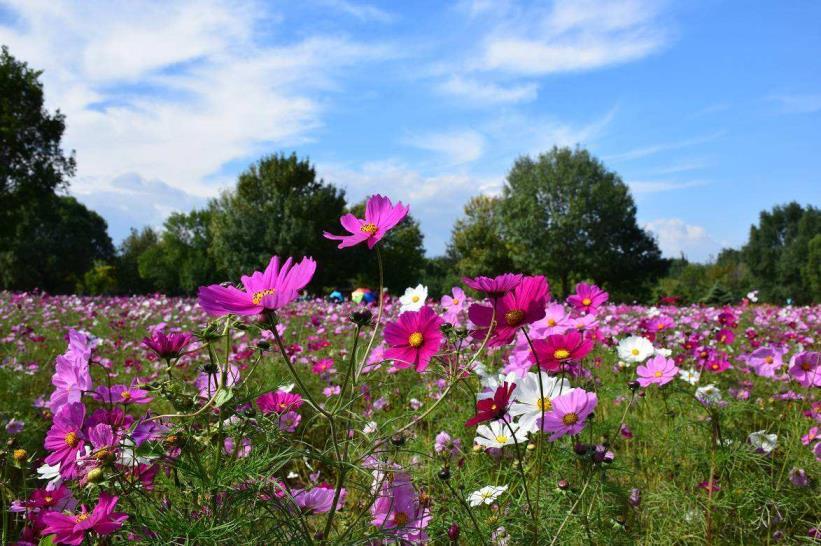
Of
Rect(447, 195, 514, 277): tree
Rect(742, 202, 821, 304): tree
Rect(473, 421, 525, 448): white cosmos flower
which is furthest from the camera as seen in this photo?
Rect(742, 202, 821, 304): tree

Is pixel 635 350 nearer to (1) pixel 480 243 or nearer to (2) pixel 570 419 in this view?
(2) pixel 570 419

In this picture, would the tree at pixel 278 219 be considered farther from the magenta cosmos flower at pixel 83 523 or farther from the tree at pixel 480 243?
the magenta cosmos flower at pixel 83 523

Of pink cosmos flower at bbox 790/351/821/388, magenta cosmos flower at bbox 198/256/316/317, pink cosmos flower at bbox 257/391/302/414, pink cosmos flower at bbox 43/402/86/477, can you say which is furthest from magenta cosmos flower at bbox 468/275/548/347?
pink cosmos flower at bbox 790/351/821/388

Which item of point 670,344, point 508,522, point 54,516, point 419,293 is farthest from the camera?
point 670,344

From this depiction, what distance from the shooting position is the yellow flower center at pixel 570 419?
1324mm

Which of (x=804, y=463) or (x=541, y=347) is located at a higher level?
(x=541, y=347)

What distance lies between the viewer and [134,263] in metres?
46.1

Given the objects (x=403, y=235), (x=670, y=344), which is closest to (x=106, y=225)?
(x=403, y=235)

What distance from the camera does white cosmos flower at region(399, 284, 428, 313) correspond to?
5.78 ft

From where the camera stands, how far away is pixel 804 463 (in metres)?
2.16

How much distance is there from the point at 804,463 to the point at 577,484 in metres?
0.97

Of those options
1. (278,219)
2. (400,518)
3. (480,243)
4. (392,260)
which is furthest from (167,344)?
(480,243)

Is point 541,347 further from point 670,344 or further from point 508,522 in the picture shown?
point 670,344

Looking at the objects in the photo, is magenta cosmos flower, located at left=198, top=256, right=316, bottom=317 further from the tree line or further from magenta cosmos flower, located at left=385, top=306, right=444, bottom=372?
the tree line
